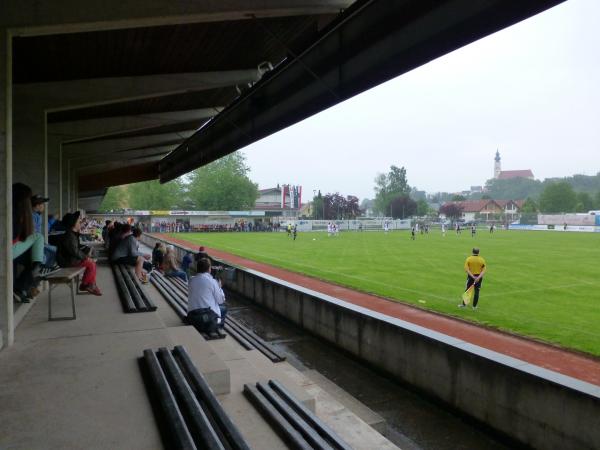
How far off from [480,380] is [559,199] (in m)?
118

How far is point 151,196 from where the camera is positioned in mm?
89062

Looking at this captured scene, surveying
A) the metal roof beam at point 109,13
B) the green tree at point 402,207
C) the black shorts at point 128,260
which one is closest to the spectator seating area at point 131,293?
the black shorts at point 128,260

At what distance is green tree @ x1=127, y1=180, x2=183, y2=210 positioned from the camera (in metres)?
89.1

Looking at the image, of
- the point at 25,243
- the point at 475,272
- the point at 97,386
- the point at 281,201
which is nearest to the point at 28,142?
the point at 25,243

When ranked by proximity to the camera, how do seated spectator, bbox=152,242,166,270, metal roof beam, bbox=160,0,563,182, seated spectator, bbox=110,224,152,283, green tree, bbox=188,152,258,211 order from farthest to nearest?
green tree, bbox=188,152,258,211, seated spectator, bbox=152,242,166,270, seated spectator, bbox=110,224,152,283, metal roof beam, bbox=160,0,563,182

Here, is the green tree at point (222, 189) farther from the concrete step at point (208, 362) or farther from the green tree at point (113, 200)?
the concrete step at point (208, 362)

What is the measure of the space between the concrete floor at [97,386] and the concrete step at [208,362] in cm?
2

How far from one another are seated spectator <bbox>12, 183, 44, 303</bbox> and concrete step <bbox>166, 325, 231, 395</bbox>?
2378 mm

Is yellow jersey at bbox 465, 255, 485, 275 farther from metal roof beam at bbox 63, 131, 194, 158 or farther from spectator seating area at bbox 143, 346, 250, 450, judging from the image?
metal roof beam at bbox 63, 131, 194, 158

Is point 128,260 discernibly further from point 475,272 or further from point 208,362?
point 475,272

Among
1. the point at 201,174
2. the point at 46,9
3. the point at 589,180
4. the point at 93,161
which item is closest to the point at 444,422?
the point at 46,9

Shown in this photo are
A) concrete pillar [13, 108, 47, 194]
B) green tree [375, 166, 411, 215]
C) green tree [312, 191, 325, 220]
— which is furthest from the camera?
green tree [375, 166, 411, 215]

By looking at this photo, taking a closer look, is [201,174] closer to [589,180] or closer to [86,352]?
[86,352]

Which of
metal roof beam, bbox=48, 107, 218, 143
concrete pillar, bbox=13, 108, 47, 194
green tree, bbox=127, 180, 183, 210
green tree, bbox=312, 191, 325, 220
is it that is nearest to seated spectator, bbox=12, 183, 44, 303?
concrete pillar, bbox=13, 108, 47, 194
